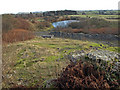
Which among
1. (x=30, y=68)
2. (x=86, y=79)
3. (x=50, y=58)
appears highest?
(x=86, y=79)

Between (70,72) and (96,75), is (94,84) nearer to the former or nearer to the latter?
(96,75)

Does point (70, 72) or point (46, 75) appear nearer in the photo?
point (70, 72)

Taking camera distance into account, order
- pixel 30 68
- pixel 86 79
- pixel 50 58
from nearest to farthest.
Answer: pixel 86 79
pixel 30 68
pixel 50 58

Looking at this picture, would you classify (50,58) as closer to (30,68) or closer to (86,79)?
(30,68)

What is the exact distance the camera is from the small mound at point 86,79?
2.81 metres

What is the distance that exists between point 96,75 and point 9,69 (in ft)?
14.7

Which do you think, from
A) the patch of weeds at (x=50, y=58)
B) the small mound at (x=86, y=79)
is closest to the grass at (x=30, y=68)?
the patch of weeds at (x=50, y=58)

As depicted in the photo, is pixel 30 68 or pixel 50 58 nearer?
pixel 30 68

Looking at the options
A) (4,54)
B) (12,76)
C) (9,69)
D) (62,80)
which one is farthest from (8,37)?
(62,80)

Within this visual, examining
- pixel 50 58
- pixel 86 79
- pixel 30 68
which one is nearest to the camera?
pixel 86 79

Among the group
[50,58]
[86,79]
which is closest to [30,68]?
[50,58]

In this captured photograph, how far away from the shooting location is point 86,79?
9.62 feet

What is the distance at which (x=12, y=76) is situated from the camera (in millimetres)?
5383

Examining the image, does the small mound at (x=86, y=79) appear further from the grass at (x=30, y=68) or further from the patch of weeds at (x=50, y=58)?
the patch of weeds at (x=50, y=58)
